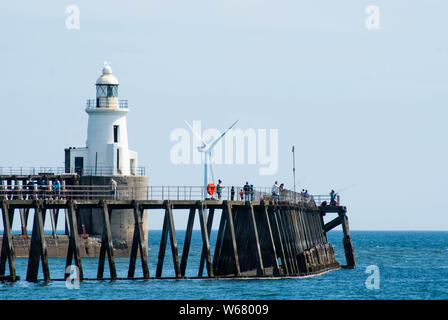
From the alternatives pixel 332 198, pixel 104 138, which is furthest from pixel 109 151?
pixel 332 198

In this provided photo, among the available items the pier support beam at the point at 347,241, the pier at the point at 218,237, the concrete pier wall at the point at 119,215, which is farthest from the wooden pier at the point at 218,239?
the concrete pier wall at the point at 119,215

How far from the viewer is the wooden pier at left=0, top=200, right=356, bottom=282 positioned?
55.1m

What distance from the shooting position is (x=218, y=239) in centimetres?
6222

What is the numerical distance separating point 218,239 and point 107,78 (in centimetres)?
2761

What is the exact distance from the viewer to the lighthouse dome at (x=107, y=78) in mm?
85500

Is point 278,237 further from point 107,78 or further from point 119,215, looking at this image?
point 107,78

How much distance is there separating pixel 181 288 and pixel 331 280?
47.3 ft

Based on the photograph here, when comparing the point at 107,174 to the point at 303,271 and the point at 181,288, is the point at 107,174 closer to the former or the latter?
the point at 303,271

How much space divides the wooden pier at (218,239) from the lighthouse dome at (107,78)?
20.9 metres

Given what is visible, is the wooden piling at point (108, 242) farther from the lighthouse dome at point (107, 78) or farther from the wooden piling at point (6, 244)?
the lighthouse dome at point (107, 78)

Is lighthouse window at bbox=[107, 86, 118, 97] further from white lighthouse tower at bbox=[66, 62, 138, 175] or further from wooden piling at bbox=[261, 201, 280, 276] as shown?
wooden piling at bbox=[261, 201, 280, 276]

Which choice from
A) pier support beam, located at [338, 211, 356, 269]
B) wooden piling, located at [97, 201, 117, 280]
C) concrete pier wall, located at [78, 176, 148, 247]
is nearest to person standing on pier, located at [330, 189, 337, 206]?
pier support beam, located at [338, 211, 356, 269]

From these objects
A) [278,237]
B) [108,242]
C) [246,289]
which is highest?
[278,237]

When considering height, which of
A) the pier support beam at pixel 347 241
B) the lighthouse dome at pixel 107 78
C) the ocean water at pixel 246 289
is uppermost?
the lighthouse dome at pixel 107 78
